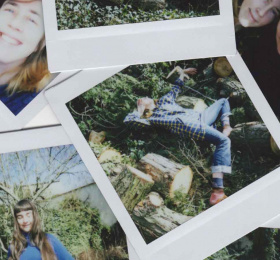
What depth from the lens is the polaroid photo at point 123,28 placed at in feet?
2.38

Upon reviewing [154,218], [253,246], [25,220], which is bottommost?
[253,246]

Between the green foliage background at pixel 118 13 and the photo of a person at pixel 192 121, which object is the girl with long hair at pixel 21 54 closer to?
the green foliage background at pixel 118 13

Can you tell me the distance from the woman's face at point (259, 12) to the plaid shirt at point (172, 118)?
0.48 feet

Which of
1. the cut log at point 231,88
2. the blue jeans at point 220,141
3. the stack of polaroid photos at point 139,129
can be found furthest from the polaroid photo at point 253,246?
the cut log at point 231,88

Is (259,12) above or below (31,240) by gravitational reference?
above

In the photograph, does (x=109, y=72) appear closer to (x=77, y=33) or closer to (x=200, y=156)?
(x=77, y=33)

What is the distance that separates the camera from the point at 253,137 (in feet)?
2.40

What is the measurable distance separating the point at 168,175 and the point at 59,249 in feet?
0.70

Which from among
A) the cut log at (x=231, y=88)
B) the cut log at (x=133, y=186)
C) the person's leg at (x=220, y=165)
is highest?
the cut log at (x=231, y=88)

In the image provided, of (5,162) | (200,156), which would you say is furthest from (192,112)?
(5,162)

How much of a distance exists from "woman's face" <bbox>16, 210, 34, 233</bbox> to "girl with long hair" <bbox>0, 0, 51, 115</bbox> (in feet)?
0.54

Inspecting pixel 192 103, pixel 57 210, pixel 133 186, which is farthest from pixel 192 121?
pixel 57 210

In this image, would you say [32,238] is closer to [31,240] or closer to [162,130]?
[31,240]

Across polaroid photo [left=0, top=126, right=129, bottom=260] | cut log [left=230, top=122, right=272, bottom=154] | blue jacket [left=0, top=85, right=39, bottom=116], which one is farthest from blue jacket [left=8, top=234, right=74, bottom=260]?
cut log [left=230, top=122, right=272, bottom=154]
